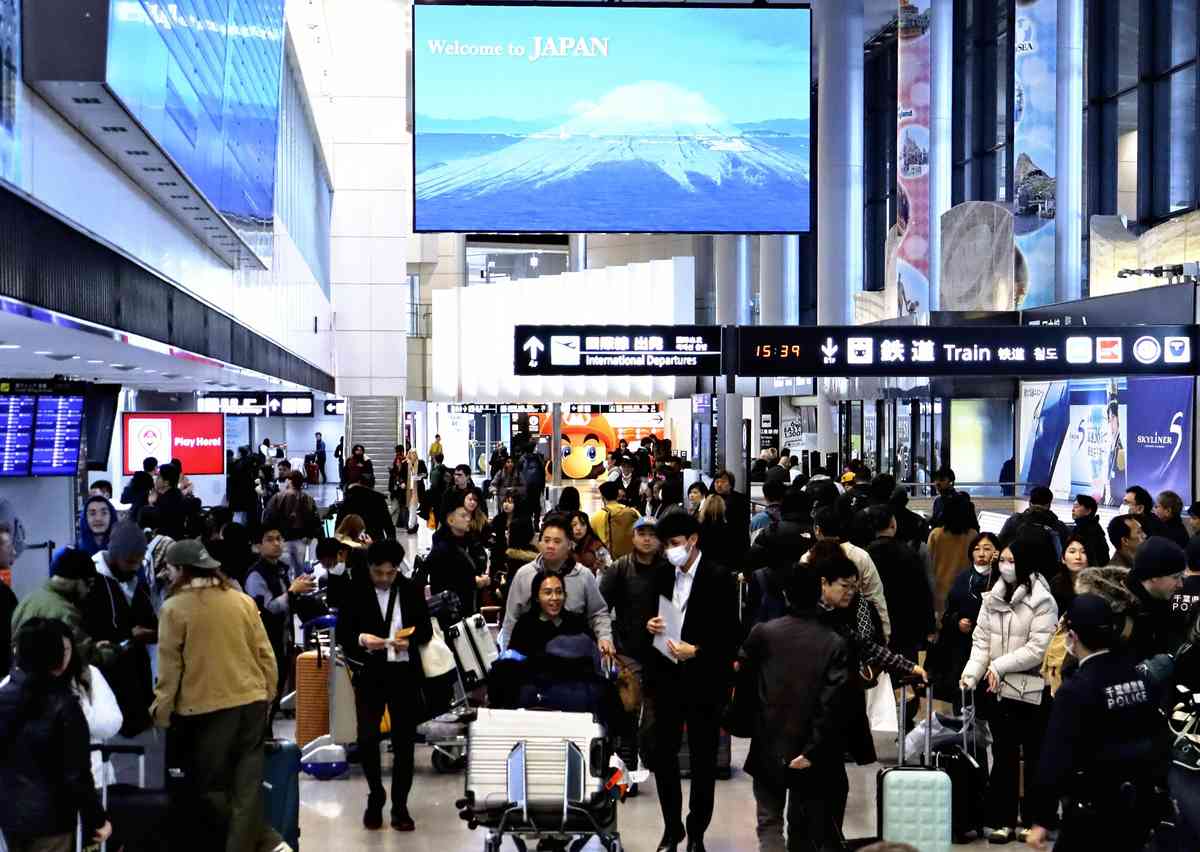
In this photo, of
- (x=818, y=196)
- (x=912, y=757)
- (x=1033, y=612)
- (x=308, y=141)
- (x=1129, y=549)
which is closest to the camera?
(x=1033, y=612)

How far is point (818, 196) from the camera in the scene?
35875mm

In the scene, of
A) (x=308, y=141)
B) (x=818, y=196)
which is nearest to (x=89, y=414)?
(x=308, y=141)

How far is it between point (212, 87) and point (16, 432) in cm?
318

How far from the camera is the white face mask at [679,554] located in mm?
7195

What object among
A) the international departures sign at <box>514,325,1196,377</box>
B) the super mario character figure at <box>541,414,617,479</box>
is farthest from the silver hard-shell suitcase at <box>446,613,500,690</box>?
the super mario character figure at <box>541,414,617,479</box>

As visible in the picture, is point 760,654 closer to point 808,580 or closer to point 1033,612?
point 808,580

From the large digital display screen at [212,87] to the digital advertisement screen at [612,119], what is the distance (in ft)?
11.9

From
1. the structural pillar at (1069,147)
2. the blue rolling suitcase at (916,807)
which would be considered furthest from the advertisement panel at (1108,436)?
the blue rolling suitcase at (916,807)

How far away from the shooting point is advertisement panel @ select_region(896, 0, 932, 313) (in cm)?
3325

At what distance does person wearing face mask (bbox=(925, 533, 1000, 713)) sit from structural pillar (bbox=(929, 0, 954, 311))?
82.3 ft

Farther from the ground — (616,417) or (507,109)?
(507,109)

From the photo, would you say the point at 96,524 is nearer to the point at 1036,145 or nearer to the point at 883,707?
the point at 883,707

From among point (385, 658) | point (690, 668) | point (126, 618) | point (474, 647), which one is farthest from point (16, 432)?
point (690, 668)

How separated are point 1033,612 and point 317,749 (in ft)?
14.1
